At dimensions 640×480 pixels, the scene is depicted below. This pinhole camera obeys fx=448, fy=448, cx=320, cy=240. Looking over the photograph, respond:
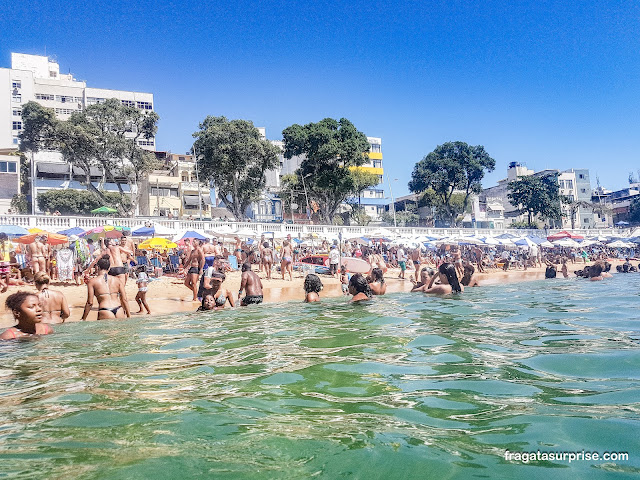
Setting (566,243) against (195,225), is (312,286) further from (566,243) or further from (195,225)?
(566,243)

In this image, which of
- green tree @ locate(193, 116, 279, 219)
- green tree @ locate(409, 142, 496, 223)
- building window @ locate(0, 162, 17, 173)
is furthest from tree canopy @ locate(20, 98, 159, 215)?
green tree @ locate(409, 142, 496, 223)

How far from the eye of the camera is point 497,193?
74.6 meters

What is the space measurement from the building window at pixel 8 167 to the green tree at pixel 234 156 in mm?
17044

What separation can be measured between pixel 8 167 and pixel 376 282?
40760 millimetres

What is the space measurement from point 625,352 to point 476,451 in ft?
10.3

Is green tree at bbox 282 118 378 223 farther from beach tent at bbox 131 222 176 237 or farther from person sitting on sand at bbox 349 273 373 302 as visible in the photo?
person sitting on sand at bbox 349 273 373 302

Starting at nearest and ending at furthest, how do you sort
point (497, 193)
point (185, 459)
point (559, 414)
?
point (185, 459)
point (559, 414)
point (497, 193)

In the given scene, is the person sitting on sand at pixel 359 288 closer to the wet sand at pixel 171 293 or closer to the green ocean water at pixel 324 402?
the wet sand at pixel 171 293

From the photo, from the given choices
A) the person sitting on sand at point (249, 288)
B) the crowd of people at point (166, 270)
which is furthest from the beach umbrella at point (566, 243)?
the person sitting on sand at point (249, 288)

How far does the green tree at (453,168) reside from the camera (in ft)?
172

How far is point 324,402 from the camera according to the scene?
3.13 metres

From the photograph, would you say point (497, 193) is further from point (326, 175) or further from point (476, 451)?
point (476, 451)

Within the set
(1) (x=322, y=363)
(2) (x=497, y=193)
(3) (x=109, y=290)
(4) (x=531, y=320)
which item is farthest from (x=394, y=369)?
(2) (x=497, y=193)

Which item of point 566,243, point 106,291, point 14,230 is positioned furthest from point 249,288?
point 566,243
